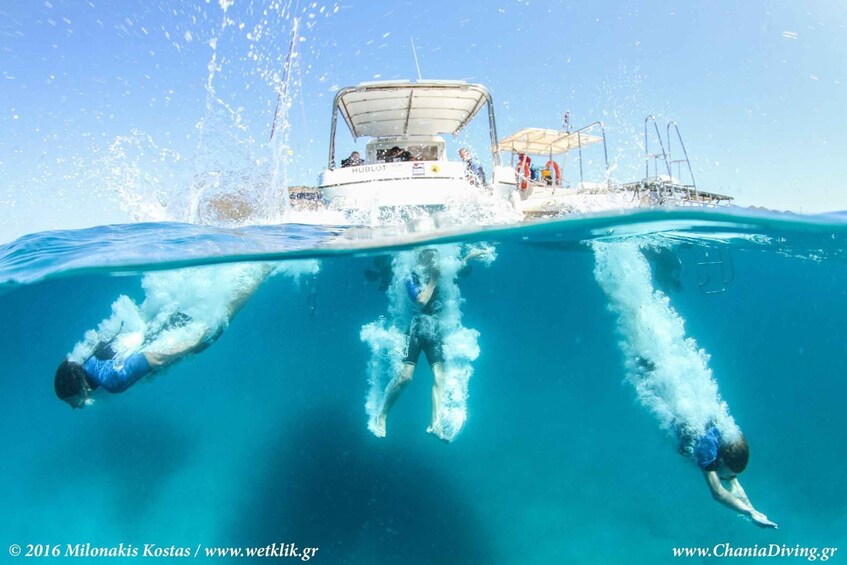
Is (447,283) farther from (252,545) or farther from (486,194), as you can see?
(252,545)

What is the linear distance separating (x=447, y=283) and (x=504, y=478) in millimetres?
6488

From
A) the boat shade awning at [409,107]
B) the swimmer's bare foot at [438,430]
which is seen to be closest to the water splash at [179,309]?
the boat shade awning at [409,107]

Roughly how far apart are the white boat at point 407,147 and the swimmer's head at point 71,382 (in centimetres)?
589

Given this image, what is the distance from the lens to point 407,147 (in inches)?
527

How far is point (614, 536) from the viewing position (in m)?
11.6

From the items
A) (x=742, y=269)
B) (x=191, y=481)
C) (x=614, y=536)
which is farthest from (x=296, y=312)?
(x=742, y=269)

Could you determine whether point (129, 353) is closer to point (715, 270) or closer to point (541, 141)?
point (541, 141)

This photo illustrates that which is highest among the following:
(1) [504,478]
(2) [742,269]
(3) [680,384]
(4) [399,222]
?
(4) [399,222]

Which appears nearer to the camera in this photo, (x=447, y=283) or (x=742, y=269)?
(x=447, y=283)

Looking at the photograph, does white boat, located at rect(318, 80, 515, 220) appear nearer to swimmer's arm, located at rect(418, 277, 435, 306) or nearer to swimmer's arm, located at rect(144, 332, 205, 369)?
swimmer's arm, located at rect(418, 277, 435, 306)

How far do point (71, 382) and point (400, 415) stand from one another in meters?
12.4

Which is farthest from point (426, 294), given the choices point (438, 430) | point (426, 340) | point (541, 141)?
point (541, 141)

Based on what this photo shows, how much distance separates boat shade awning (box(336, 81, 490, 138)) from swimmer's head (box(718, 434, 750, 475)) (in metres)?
8.54

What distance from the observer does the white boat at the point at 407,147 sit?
10164mm
